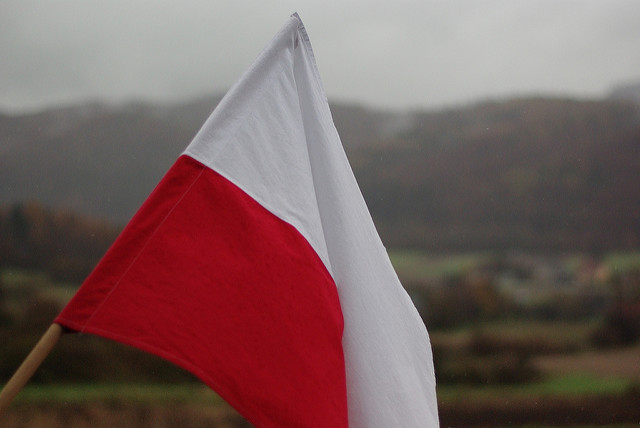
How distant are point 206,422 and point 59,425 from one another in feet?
1.19

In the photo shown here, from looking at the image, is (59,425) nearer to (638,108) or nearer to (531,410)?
(531,410)

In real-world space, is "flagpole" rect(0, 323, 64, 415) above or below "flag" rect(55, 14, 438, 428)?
below

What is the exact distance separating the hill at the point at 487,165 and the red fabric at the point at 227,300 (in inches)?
48.0

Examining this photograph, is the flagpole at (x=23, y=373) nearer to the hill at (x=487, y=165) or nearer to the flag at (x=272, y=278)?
the flag at (x=272, y=278)

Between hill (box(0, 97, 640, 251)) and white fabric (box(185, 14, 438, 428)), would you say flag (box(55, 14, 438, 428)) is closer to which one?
white fabric (box(185, 14, 438, 428))

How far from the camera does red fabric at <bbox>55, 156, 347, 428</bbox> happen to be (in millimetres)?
971

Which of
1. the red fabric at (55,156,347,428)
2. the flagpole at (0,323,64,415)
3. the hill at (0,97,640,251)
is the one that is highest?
the hill at (0,97,640,251)

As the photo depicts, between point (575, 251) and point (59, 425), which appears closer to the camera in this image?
point (59, 425)

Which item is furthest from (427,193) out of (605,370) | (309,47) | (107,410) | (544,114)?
(309,47)

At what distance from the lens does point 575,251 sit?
2312mm

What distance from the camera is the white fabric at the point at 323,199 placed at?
1.08 meters

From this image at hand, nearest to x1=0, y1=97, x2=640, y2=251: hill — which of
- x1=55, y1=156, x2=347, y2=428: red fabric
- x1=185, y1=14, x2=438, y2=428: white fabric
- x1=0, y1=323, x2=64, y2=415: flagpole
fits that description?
x1=185, y1=14, x2=438, y2=428: white fabric

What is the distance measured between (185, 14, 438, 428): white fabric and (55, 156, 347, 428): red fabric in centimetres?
4

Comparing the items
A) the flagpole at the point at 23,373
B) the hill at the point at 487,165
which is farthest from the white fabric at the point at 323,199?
the hill at the point at 487,165
